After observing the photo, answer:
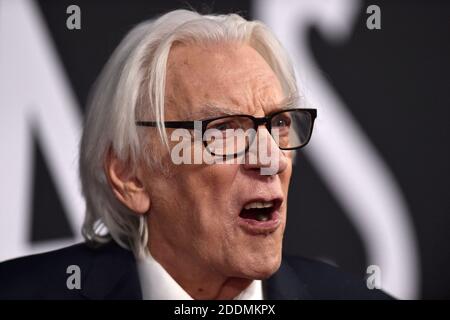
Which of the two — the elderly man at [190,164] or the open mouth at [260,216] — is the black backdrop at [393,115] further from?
A: the open mouth at [260,216]

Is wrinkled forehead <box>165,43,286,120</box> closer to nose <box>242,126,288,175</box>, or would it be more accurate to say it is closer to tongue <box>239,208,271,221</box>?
nose <box>242,126,288,175</box>

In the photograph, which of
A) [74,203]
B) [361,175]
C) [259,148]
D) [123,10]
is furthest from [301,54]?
[74,203]

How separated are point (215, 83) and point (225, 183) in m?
0.21

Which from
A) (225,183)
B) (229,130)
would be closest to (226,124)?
(229,130)

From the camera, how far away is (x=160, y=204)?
1.49m

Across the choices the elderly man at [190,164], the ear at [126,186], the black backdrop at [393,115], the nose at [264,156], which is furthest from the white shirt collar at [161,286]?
the black backdrop at [393,115]

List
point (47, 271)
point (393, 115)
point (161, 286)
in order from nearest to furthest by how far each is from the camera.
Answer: point (161, 286), point (47, 271), point (393, 115)

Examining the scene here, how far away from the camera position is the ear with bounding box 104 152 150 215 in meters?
1.52

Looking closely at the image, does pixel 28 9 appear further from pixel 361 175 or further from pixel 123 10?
pixel 361 175

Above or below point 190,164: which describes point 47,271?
below

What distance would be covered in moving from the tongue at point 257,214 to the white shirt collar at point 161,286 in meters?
0.16

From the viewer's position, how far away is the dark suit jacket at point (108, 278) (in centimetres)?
155

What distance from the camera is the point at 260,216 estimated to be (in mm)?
1480

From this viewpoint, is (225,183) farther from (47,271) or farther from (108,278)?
(47,271)
